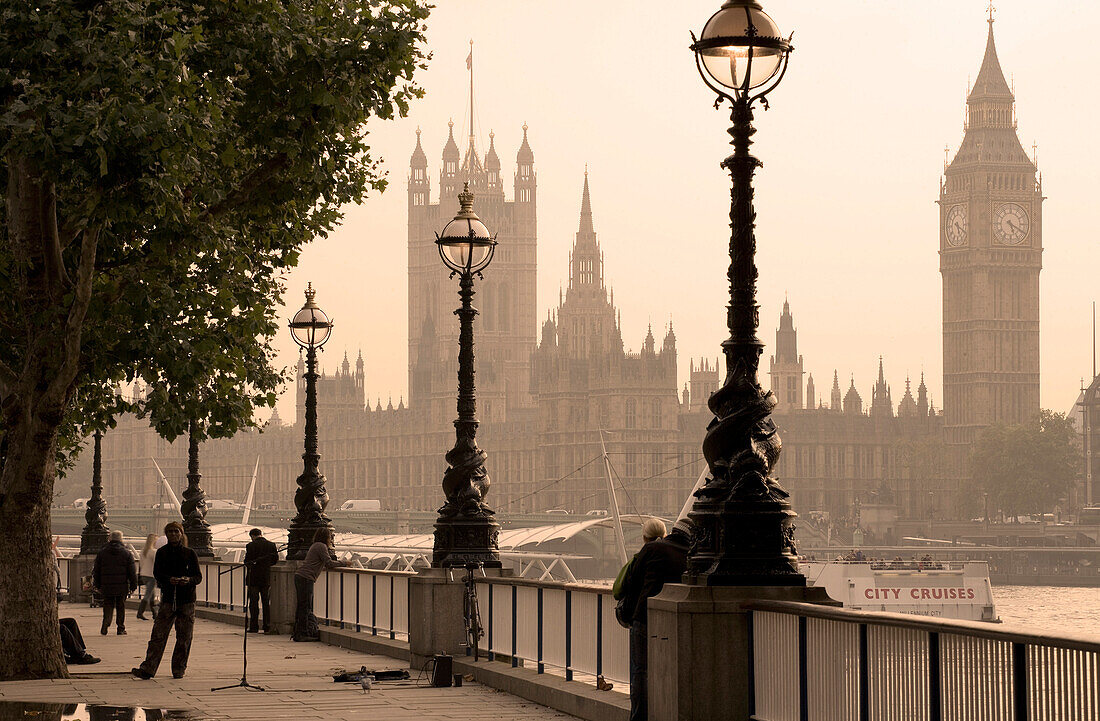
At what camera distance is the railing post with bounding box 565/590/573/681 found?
12.4 metres

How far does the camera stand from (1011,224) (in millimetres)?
141500

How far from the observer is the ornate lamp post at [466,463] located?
1573 centimetres

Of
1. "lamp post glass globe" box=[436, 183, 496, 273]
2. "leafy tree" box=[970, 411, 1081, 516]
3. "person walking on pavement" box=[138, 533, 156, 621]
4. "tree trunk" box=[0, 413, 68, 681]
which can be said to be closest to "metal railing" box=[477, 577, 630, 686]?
"lamp post glass globe" box=[436, 183, 496, 273]

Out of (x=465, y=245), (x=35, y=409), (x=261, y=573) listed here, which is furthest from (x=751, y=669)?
(x=261, y=573)

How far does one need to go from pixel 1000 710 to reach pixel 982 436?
134946 mm

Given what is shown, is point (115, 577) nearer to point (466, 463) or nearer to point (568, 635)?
point (466, 463)

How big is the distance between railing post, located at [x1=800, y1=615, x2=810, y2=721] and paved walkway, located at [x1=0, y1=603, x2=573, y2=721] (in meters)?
3.15

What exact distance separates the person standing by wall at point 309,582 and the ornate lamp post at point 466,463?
278 cm

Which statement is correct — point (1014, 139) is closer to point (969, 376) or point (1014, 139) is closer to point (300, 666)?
point (969, 376)

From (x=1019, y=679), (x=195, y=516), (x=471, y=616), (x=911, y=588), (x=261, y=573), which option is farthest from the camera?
(x=911, y=588)

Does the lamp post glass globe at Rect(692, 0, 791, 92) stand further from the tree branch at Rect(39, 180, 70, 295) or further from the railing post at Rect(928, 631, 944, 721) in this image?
the tree branch at Rect(39, 180, 70, 295)

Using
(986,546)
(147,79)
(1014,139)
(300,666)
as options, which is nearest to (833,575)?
(986,546)

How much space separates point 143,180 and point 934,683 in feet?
21.2

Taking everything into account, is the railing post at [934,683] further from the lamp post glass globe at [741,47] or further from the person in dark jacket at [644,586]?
the lamp post glass globe at [741,47]
